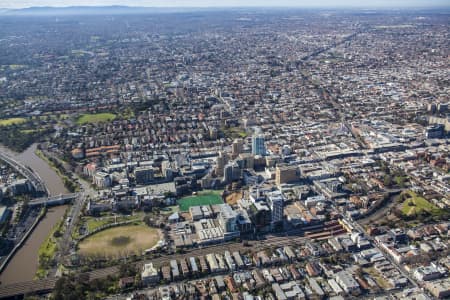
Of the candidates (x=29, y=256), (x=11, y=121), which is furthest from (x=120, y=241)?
(x=11, y=121)

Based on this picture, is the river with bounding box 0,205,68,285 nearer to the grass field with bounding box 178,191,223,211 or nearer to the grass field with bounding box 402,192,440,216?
the grass field with bounding box 178,191,223,211

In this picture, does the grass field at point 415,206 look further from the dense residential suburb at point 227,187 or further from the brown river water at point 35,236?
the brown river water at point 35,236

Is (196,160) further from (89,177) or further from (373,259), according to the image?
(373,259)

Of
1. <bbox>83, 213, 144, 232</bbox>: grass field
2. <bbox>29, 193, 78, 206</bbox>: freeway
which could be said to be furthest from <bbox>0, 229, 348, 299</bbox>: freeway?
<bbox>29, 193, 78, 206</bbox>: freeway

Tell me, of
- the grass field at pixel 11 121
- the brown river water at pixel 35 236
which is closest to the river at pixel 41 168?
the brown river water at pixel 35 236

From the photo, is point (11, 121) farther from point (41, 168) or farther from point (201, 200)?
point (201, 200)
